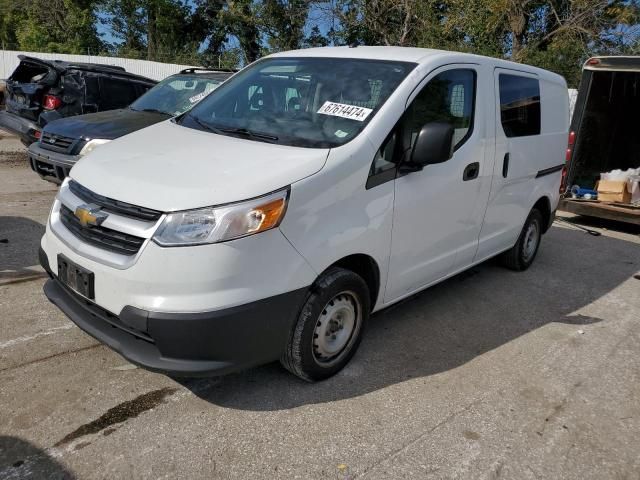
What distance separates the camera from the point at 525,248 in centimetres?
571

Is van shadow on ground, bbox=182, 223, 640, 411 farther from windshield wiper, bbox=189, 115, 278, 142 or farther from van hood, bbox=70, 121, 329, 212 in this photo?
windshield wiper, bbox=189, 115, 278, 142

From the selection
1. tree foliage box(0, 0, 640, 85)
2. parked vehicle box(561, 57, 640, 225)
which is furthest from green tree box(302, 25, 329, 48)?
parked vehicle box(561, 57, 640, 225)

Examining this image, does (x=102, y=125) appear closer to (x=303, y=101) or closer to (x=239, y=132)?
(x=239, y=132)

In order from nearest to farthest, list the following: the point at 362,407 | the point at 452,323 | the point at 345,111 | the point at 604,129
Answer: the point at 362,407, the point at 345,111, the point at 452,323, the point at 604,129

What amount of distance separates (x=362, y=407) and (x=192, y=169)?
162 centimetres

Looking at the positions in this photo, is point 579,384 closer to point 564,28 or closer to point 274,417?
point 274,417

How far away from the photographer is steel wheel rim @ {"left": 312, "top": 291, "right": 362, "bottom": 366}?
317 centimetres

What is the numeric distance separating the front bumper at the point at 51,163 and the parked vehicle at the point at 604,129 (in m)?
6.72

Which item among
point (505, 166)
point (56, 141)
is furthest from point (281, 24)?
point (505, 166)

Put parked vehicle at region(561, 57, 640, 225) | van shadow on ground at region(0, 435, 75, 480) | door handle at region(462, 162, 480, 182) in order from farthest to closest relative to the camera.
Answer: parked vehicle at region(561, 57, 640, 225) < door handle at region(462, 162, 480, 182) < van shadow on ground at region(0, 435, 75, 480)

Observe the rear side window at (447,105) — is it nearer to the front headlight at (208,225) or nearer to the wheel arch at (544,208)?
the front headlight at (208,225)

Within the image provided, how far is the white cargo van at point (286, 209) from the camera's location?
8.50ft

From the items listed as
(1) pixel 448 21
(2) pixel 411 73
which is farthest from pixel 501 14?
(2) pixel 411 73

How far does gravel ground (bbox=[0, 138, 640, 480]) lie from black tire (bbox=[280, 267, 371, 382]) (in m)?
0.14
